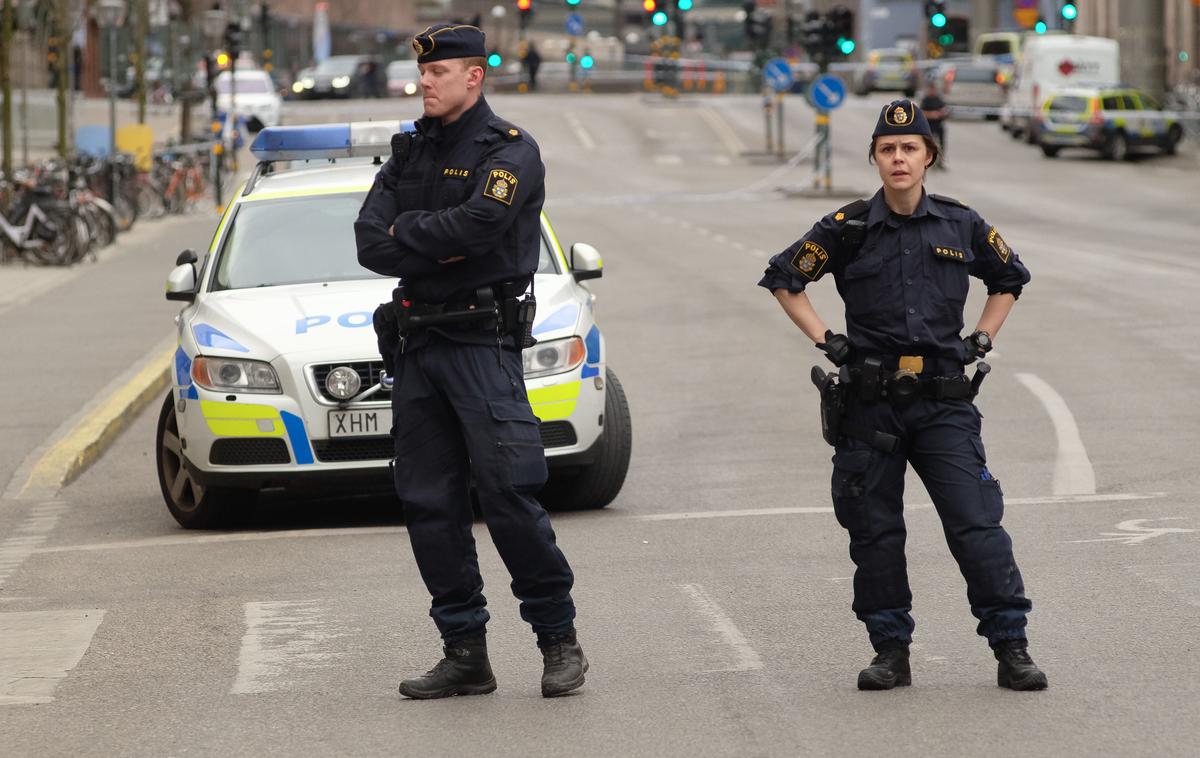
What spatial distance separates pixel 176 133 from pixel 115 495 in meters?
48.4

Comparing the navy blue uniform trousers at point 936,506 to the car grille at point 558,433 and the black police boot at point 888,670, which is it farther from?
the car grille at point 558,433

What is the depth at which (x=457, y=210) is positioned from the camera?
588cm

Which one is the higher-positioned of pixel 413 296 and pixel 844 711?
pixel 413 296

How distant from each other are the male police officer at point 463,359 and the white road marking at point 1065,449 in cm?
445

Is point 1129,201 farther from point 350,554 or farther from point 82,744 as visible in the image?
point 82,744

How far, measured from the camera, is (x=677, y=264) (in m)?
25.3

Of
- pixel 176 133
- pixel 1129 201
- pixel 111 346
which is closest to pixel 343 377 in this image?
pixel 111 346

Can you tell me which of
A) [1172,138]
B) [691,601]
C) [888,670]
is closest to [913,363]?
[888,670]

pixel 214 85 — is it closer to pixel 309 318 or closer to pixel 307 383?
pixel 309 318

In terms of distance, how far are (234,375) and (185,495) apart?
0.78 metres

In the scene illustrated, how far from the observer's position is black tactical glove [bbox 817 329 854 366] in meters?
6.09

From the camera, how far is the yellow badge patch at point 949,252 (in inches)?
240

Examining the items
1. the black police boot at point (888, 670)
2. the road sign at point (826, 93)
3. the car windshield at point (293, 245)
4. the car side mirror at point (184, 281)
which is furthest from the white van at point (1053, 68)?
the black police boot at point (888, 670)

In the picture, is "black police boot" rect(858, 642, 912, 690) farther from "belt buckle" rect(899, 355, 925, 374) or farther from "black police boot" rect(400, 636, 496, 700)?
"black police boot" rect(400, 636, 496, 700)
